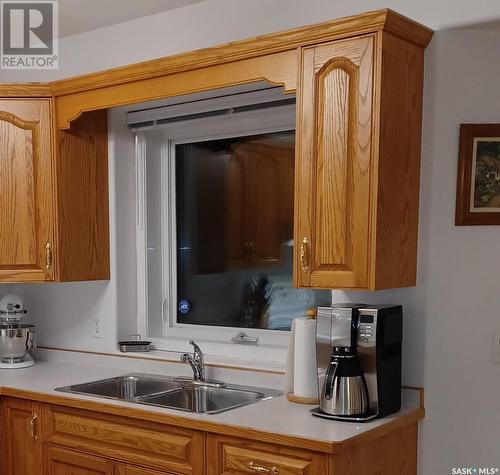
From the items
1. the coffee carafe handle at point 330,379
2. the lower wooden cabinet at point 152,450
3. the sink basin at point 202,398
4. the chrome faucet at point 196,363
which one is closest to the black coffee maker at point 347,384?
the coffee carafe handle at point 330,379

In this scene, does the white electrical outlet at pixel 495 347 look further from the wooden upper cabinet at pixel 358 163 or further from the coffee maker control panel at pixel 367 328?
the coffee maker control panel at pixel 367 328

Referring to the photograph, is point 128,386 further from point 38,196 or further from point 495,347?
point 495,347

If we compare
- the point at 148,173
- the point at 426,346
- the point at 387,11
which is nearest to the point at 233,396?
the point at 426,346

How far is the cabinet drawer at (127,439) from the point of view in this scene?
2.31 metres

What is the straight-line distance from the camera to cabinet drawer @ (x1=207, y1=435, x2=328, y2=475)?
2021mm

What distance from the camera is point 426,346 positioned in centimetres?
240

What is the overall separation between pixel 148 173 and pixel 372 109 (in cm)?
151

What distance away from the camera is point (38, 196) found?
312 cm

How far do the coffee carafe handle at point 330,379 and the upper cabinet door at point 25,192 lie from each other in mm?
1522

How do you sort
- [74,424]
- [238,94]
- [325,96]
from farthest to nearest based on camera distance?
[238,94], [74,424], [325,96]

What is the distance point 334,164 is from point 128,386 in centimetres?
148

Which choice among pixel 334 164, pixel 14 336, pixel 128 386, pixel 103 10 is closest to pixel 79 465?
pixel 128 386

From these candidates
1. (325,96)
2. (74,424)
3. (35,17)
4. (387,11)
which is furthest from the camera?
(35,17)

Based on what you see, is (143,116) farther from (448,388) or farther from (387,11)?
(448,388)
